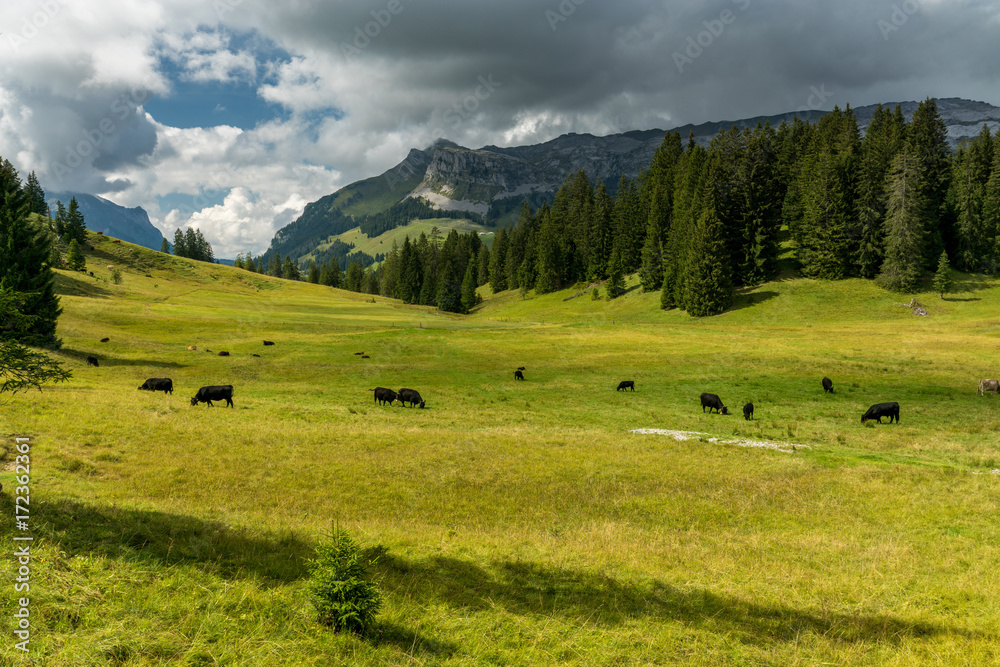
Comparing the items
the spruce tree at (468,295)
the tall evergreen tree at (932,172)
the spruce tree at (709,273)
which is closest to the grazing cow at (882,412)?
the spruce tree at (709,273)

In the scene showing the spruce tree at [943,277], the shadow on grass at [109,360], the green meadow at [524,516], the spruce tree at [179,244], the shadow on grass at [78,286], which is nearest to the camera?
the green meadow at [524,516]

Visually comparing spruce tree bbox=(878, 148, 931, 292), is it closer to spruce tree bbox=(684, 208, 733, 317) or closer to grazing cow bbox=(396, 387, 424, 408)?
spruce tree bbox=(684, 208, 733, 317)

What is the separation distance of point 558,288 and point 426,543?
→ 11272 cm

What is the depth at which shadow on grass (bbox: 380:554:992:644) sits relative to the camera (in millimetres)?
7922

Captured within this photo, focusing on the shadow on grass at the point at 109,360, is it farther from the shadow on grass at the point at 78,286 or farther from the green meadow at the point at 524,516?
the shadow on grass at the point at 78,286

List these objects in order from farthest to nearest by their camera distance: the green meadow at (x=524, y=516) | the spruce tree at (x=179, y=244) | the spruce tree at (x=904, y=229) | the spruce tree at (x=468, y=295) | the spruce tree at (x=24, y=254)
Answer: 1. the spruce tree at (x=179, y=244)
2. the spruce tree at (x=468, y=295)
3. the spruce tree at (x=904, y=229)
4. the spruce tree at (x=24, y=254)
5. the green meadow at (x=524, y=516)

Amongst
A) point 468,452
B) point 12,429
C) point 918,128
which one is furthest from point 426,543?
point 918,128

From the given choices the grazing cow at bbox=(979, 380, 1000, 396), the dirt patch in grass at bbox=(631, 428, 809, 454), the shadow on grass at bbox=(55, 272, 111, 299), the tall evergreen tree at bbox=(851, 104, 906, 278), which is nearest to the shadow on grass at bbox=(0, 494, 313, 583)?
the dirt patch in grass at bbox=(631, 428, 809, 454)

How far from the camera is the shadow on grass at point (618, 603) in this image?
792cm

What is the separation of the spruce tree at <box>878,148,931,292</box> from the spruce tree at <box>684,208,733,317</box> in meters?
23.4

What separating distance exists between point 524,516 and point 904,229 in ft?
289

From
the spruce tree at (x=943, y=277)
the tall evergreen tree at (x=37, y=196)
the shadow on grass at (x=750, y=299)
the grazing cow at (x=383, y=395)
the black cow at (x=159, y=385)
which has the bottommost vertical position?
the grazing cow at (x=383, y=395)

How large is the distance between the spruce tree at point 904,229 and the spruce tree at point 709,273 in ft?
76.6

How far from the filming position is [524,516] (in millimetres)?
14430
